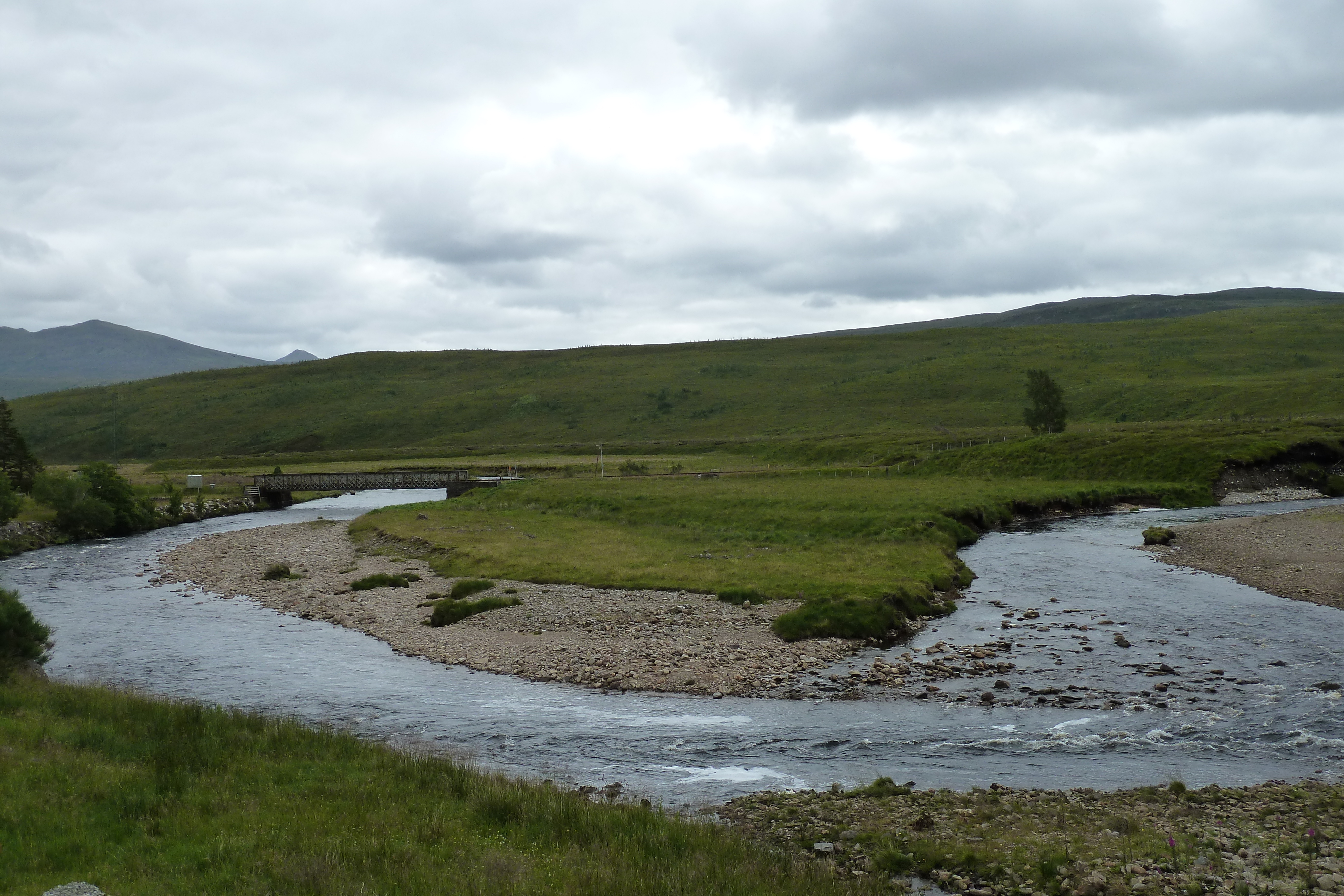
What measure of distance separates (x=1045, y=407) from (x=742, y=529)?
71.4 meters

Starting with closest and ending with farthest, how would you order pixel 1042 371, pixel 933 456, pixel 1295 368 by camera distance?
1. pixel 933 456
2. pixel 1042 371
3. pixel 1295 368

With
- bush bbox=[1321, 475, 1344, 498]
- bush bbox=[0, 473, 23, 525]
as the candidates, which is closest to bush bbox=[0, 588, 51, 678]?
bush bbox=[0, 473, 23, 525]

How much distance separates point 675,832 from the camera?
1580 cm

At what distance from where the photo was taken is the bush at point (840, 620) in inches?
1303

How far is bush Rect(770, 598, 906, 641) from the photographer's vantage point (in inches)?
1303

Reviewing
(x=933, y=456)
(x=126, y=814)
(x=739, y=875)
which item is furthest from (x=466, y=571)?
(x=933, y=456)

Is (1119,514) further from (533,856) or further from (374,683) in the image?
(533,856)

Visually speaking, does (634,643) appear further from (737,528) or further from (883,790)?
(737,528)

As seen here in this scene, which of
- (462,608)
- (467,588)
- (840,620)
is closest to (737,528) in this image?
(467,588)

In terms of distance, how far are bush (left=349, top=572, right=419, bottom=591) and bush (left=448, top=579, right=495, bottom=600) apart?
4456mm

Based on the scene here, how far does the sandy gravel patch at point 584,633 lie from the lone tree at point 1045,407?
286 feet

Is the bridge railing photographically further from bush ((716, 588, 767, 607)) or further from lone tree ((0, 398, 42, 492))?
bush ((716, 588, 767, 607))

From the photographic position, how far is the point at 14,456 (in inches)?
3246

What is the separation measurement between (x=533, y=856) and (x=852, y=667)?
654 inches
